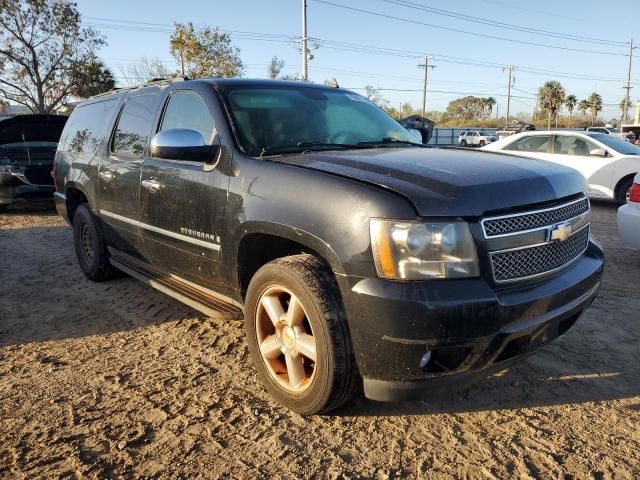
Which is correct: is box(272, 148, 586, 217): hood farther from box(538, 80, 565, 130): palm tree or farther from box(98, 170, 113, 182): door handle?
box(538, 80, 565, 130): palm tree

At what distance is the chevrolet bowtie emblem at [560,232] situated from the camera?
239 centimetres

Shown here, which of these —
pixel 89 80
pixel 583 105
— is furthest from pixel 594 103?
pixel 89 80

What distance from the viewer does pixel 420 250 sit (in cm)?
208

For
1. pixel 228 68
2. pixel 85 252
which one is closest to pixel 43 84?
pixel 228 68

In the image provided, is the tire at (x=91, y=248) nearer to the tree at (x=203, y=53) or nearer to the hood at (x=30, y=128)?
the hood at (x=30, y=128)

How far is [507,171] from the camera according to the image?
8.16 feet

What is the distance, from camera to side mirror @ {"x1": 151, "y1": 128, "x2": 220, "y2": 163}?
2.84 metres

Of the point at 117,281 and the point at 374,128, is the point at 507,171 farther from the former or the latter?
the point at 117,281

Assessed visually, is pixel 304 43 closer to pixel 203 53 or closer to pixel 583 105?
pixel 203 53

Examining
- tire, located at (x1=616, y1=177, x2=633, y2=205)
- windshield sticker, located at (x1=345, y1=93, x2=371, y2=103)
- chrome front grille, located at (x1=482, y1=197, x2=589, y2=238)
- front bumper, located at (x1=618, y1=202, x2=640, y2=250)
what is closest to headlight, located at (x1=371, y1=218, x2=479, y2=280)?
chrome front grille, located at (x1=482, y1=197, x2=589, y2=238)

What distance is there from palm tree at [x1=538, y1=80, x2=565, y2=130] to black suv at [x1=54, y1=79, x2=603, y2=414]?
70422 mm

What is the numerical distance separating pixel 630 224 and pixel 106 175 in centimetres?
499

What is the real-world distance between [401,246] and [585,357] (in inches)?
76.0

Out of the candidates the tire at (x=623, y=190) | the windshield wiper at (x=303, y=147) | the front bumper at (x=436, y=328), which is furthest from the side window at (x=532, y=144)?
the front bumper at (x=436, y=328)
